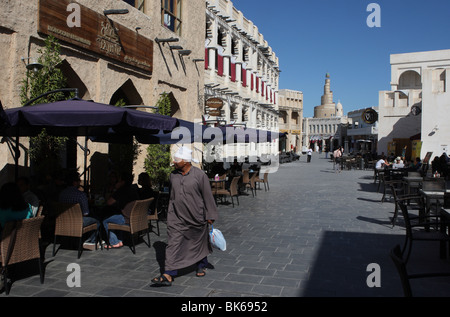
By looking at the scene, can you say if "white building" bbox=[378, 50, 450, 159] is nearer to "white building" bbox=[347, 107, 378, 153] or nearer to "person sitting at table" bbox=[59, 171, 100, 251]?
"white building" bbox=[347, 107, 378, 153]

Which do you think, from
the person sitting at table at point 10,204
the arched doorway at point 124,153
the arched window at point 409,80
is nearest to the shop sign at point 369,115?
the arched window at point 409,80

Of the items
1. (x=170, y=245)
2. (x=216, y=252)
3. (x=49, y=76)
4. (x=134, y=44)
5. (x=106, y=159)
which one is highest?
(x=134, y=44)

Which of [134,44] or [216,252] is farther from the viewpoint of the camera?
[134,44]

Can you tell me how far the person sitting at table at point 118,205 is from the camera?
6469 mm

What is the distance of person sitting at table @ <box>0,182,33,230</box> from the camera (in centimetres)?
486

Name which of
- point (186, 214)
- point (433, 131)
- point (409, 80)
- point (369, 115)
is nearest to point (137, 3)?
point (186, 214)

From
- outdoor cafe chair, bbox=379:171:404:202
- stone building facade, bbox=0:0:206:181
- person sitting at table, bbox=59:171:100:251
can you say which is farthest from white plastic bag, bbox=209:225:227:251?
outdoor cafe chair, bbox=379:171:404:202

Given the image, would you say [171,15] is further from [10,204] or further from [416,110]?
[416,110]

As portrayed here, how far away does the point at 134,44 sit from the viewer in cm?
1224

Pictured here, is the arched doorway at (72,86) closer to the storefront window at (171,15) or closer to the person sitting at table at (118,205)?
the person sitting at table at (118,205)

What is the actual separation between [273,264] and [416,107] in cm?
3082

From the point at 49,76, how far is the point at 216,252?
191 inches
